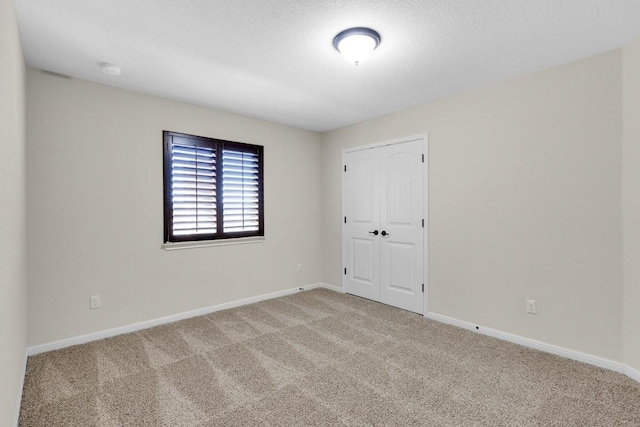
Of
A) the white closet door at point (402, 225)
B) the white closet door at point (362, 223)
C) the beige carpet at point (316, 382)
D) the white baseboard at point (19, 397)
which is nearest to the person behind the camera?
the white baseboard at point (19, 397)

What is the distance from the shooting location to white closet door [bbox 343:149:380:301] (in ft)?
14.0

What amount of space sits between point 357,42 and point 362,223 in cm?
265

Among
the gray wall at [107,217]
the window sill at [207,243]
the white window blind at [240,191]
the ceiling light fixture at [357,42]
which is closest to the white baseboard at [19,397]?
the gray wall at [107,217]

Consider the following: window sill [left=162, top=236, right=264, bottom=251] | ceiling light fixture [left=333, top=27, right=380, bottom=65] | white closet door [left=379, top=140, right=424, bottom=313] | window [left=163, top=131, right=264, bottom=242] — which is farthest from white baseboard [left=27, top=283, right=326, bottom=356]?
ceiling light fixture [left=333, top=27, right=380, bottom=65]

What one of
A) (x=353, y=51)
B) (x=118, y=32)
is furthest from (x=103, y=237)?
(x=353, y=51)

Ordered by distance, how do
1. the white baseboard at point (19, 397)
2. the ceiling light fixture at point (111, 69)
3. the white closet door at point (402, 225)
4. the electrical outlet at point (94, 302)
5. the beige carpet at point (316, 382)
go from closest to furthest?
1. the white baseboard at point (19, 397)
2. the beige carpet at point (316, 382)
3. the ceiling light fixture at point (111, 69)
4. the electrical outlet at point (94, 302)
5. the white closet door at point (402, 225)

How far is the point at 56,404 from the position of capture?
2.03 m

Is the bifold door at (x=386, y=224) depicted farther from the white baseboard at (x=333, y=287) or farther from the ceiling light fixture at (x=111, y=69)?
the ceiling light fixture at (x=111, y=69)

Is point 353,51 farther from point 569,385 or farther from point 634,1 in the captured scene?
point 569,385

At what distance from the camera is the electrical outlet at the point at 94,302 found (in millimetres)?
2992

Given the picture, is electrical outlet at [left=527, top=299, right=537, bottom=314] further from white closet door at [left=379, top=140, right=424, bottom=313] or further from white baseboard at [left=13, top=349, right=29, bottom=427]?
white baseboard at [left=13, top=349, right=29, bottom=427]

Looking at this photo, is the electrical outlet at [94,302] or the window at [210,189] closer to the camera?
the electrical outlet at [94,302]

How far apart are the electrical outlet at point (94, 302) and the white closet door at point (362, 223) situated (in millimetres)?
3029

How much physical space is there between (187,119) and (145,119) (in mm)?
447
